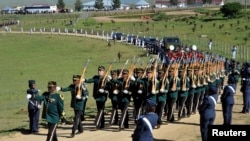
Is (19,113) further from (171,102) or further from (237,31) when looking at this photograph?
(237,31)

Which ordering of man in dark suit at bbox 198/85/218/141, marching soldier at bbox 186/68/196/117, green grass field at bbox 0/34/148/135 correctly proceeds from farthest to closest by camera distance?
green grass field at bbox 0/34/148/135 → marching soldier at bbox 186/68/196/117 → man in dark suit at bbox 198/85/218/141

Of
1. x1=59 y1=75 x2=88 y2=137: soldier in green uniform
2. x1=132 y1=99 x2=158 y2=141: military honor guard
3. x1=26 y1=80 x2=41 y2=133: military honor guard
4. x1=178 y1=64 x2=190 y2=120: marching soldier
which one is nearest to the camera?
x1=132 y1=99 x2=158 y2=141: military honor guard

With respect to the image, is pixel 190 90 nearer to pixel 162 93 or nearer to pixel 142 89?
pixel 162 93

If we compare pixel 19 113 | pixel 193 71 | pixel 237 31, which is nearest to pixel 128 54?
pixel 237 31

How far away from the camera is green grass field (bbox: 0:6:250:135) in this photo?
2967cm

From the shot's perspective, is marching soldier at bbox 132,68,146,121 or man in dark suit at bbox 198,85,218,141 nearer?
man in dark suit at bbox 198,85,218,141

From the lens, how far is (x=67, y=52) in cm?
5647

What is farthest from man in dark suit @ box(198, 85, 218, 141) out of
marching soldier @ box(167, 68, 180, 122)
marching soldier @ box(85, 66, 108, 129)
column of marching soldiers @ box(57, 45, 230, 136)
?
marching soldier @ box(167, 68, 180, 122)

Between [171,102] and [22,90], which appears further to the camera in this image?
[22,90]

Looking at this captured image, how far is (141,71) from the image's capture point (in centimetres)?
1930

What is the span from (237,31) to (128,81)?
1930 inches

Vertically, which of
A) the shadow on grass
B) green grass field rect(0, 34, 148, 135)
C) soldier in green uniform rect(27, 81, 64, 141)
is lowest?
green grass field rect(0, 34, 148, 135)

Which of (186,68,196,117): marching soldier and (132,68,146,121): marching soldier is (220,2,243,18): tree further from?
(132,68,146,121): marching soldier

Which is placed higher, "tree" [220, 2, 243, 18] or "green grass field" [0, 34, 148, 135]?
"tree" [220, 2, 243, 18]
